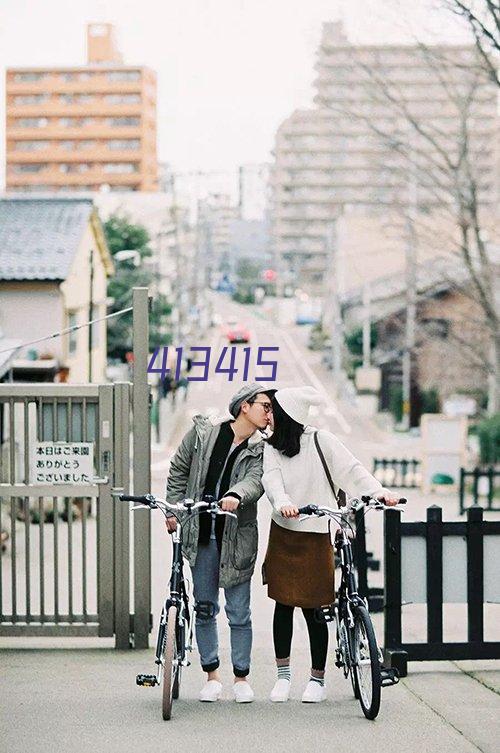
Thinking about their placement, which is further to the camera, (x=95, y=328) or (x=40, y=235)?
(x=95, y=328)

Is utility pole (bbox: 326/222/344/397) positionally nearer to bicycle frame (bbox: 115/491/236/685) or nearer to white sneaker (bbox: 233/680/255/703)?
white sneaker (bbox: 233/680/255/703)

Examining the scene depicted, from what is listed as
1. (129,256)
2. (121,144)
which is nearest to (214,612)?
(129,256)

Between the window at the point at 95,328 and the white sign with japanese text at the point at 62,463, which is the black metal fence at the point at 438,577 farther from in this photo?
the window at the point at 95,328

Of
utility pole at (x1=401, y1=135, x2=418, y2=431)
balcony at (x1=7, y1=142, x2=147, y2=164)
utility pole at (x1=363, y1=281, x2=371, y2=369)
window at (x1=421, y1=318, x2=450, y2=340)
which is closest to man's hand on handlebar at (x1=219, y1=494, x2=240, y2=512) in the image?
utility pole at (x1=401, y1=135, x2=418, y2=431)

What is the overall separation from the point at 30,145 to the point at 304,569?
7753 centimetres

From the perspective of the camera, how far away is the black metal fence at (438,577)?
6840 mm

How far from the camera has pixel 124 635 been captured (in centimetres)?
763

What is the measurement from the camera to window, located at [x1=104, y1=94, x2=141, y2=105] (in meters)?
84.1

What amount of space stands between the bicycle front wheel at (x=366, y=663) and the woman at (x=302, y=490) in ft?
0.72

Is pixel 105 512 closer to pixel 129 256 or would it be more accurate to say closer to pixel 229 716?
pixel 229 716

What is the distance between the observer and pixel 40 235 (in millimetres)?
32781

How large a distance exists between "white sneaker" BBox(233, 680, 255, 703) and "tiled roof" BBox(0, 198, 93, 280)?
2529 centimetres

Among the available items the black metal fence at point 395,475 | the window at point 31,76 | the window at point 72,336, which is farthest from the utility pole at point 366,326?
the window at point 31,76

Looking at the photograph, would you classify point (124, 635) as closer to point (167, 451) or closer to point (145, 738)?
point (145, 738)
